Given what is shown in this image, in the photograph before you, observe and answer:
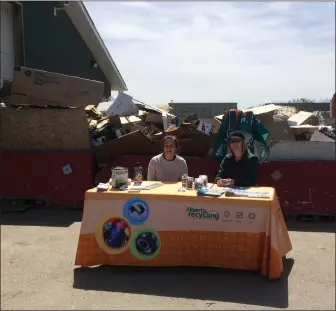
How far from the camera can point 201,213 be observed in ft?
15.5

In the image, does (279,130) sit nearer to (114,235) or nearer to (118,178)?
(118,178)

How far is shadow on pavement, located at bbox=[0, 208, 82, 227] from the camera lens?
23.3 feet

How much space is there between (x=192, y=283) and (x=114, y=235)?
3.26ft

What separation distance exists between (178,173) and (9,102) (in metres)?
4.60

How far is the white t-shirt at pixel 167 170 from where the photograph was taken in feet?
19.1

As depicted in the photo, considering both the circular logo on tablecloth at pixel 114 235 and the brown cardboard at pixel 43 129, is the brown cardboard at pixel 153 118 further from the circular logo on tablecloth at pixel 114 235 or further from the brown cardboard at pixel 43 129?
the circular logo on tablecloth at pixel 114 235

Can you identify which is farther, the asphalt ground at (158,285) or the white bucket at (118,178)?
the white bucket at (118,178)

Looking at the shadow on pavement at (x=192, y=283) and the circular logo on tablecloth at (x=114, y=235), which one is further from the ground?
the circular logo on tablecloth at (x=114, y=235)

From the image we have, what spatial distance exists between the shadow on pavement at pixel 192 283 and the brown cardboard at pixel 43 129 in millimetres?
3469

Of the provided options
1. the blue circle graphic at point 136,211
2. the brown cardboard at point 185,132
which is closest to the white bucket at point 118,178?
the blue circle graphic at point 136,211

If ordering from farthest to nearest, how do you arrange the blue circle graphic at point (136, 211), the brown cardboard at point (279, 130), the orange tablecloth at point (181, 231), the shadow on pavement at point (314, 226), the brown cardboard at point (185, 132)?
1. the brown cardboard at point (279, 130)
2. the brown cardboard at point (185, 132)
3. the shadow on pavement at point (314, 226)
4. the blue circle graphic at point (136, 211)
5. the orange tablecloth at point (181, 231)

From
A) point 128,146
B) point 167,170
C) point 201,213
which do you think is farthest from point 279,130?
point 201,213

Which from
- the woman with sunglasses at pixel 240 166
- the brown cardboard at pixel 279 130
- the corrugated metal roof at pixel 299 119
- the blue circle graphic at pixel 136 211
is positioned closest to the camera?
the blue circle graphic at pixel 136 211

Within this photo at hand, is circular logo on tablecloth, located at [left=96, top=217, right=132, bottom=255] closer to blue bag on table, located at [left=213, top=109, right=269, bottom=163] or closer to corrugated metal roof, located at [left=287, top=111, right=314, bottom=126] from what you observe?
blue bag on table, located at [left=213, top=109, right=269, bottom=163]
